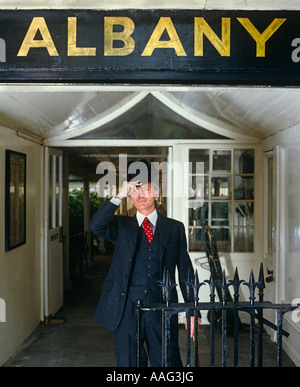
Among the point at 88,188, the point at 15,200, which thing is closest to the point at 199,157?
the point at 15,200

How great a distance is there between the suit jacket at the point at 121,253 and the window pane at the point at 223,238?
90.0 inches

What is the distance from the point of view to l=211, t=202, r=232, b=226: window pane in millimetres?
5236

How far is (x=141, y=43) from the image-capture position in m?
2.27

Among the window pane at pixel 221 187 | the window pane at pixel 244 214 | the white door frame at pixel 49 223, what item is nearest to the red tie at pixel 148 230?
the window pane at pixel 221 187

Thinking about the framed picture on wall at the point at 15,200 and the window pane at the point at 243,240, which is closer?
the framed picture on wall at the point at 15,200

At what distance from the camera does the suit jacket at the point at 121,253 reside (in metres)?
2.77

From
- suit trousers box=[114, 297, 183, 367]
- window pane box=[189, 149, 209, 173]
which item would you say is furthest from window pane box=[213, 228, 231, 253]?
suit trousers box=[114, 297, 183, 367]

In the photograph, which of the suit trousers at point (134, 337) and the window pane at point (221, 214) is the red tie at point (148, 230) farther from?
the window pane at point (221, 214)

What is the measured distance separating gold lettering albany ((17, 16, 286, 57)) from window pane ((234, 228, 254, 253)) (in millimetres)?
3277

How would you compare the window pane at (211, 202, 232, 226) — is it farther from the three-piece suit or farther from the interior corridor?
the three-piece suit

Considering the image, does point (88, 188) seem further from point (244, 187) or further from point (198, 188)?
point (244, 187)

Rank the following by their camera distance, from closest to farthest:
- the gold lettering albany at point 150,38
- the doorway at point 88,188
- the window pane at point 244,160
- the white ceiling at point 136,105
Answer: the gold lettering albany at point 150,38 → the white ceiling at point 136,105 → the window pane at point 244,160 → the doorway at point 88,188
